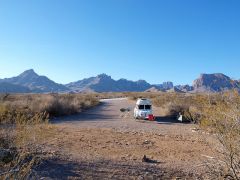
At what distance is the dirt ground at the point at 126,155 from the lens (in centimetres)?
1112

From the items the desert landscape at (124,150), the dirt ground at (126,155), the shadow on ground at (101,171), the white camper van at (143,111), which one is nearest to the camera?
the desert landscape at (124,150)

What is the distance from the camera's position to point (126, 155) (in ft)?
45.7

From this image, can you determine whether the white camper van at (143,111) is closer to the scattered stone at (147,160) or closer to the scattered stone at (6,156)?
the scattered stone at (147,160)

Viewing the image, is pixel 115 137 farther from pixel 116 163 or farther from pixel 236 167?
pixel 236 167

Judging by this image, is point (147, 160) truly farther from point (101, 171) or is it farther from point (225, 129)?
point (225, 129)

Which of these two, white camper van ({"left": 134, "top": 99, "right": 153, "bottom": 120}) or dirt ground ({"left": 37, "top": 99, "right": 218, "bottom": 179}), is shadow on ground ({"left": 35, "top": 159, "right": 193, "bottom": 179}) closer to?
dirt ground ({"left": 37, "top": 99, "right": 218, "bottom": 179})

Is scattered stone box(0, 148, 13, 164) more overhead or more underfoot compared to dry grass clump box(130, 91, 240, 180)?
more underfoot

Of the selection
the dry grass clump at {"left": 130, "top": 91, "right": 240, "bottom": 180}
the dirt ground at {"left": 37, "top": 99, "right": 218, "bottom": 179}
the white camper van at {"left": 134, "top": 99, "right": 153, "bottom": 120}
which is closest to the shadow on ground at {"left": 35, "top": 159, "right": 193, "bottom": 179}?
the dirt ground at {"left": 37, "top": 99, "right": 218, "bottom": 179}

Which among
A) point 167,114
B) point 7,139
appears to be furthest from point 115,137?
point 167,114

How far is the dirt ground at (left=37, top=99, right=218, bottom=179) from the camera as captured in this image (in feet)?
36.5

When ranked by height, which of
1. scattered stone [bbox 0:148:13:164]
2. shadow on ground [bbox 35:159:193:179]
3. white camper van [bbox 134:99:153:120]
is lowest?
shadow on ground [bbox 35:159:193:179]

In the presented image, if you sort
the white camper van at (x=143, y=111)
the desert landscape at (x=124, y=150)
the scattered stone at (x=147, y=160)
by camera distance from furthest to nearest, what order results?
1. the white camper van at (x=143, y=111)
2. the scattered stone at (x=147, y=160)
3. the desert landscape at (x=124, y=150)

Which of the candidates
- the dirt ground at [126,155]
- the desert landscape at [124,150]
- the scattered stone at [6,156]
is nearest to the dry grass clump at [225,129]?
the desert landscape at [124,150]

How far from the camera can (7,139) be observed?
11.6 m
